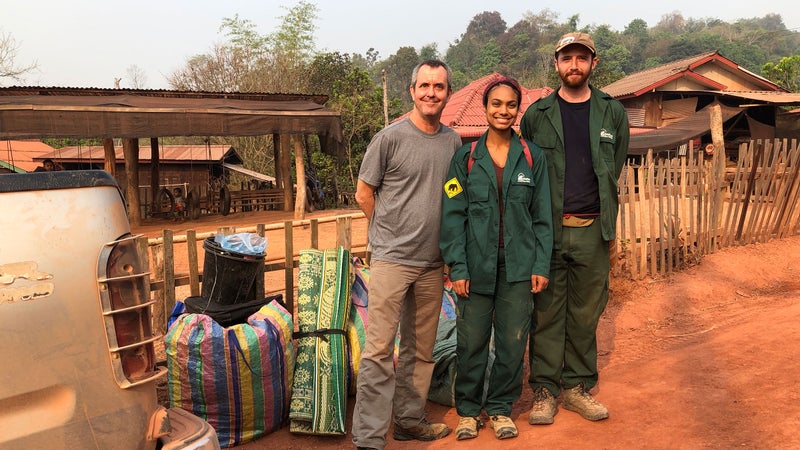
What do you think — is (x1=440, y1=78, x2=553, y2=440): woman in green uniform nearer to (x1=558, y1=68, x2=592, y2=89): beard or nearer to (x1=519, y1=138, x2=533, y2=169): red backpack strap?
(x1=519, y1=138, x2=533, y2=169): red backpack strap

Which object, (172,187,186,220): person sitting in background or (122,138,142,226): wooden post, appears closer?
(122,138,142,226): wooden post

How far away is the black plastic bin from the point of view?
4023 millimetres

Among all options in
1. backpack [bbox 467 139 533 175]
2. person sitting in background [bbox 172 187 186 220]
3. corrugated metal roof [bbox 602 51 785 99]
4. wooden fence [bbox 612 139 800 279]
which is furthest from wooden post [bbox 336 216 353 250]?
corrugated metal roof [bbox 602 51 785 99]

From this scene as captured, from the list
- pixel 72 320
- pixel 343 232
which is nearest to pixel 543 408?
pixel 343 232

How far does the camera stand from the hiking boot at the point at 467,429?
342 centimetres

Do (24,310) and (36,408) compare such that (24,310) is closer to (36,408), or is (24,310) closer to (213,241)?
(36,408)

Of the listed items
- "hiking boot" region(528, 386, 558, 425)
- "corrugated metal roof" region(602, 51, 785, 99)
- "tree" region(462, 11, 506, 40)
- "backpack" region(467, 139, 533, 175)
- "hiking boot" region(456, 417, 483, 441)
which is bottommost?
"hiking boot" region(456, 417, 483, 441)

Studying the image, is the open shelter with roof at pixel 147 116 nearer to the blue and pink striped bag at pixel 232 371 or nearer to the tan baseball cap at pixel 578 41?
the blue and pink striped bag at pixel 232 371

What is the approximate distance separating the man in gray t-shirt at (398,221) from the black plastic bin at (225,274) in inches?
43.9

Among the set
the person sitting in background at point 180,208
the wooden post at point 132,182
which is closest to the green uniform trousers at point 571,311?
the wooden post at point 132,182

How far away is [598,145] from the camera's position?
3406 millimetres

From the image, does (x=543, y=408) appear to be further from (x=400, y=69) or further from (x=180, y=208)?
(x=400, y=69)

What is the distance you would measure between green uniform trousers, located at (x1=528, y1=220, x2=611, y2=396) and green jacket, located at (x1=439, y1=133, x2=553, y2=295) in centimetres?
26

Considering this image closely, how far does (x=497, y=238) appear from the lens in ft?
10.7
